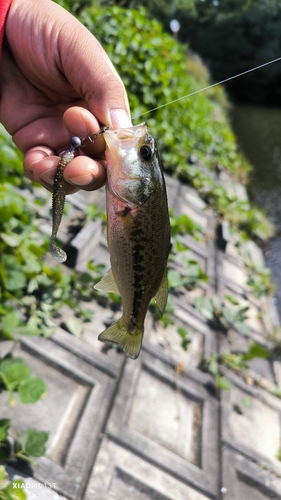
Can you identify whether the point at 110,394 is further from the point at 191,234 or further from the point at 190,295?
the point at 191,234

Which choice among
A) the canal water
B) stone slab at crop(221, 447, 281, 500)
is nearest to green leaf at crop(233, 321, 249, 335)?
stone slab at crop(221, 447, 281, 500)

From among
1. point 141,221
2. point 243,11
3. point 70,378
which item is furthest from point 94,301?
point 243,11

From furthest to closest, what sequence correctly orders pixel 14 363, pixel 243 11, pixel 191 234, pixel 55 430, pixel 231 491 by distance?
1. pixel 243 11
2. pixel 191 234
3. pixel 231 491
4. pixel 55 430
5. pixel 14 363

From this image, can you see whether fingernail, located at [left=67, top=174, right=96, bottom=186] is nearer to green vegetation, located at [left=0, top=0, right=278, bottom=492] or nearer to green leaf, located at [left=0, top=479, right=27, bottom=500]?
green vegetation, located at [left=0, top=0, right=278, bottom=492]

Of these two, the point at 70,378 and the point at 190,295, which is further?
the point at 190,295

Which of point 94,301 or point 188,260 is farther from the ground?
point 188,260

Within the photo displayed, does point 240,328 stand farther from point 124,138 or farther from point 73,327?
point 124,138

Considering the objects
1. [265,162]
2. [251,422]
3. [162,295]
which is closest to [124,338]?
[162,295]
